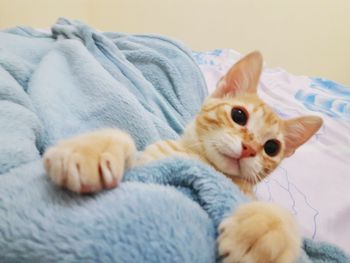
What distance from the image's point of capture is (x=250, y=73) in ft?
2.67

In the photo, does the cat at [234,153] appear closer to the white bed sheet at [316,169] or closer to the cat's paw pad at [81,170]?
the cat's paw pad at [81,170]

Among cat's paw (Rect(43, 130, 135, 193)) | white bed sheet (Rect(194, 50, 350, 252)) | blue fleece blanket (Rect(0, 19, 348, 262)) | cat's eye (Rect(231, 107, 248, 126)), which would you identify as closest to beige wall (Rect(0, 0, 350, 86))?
white bed sheet (Rect(194, 50, 350, 252))

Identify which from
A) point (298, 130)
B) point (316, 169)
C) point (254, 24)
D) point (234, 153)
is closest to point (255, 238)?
point (234, 153)

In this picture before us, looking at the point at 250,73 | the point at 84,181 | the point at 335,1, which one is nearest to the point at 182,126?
the point at 250,73

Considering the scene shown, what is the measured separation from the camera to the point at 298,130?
0.81 m

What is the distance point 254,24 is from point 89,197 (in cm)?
239

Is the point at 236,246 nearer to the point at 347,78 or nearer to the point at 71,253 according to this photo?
the point at 71,253

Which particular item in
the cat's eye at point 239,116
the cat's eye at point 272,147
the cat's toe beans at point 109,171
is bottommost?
the cat's eye at point 272,147

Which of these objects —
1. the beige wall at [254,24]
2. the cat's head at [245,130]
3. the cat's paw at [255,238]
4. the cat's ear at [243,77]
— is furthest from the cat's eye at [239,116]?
the beige wall at [254,24]

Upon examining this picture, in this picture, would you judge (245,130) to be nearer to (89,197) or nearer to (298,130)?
(298,130)

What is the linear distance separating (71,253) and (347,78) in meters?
2.67

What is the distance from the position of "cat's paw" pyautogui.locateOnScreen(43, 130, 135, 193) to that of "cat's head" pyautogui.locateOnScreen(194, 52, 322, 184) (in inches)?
11.8

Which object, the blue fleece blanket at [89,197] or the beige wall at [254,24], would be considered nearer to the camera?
the blue fleece blanket at [89,197]

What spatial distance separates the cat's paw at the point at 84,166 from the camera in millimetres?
333
